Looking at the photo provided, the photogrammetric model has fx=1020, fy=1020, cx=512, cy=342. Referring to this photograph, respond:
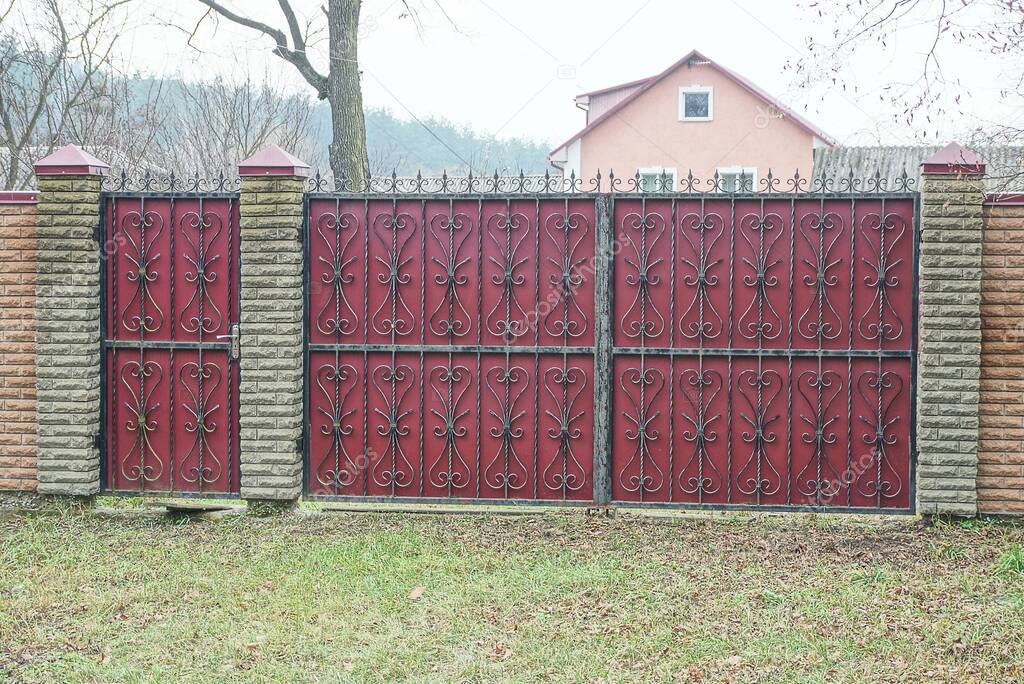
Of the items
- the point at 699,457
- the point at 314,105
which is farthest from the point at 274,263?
the point at 314,105

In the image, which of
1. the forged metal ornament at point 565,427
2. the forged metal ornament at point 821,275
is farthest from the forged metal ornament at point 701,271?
the forged metal ornament at point 565,427

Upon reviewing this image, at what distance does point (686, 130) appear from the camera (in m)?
29.2

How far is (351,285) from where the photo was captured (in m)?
6.72

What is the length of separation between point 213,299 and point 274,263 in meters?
0.52

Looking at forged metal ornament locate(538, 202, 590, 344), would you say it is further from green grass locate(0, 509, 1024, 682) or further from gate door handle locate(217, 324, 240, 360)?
gate door handle locate(217, 324, 240, 360)

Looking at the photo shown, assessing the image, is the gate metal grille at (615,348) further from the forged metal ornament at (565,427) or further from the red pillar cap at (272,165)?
the red pillar cap at (272,165)

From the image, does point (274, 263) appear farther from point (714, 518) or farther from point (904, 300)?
point (904, 300)

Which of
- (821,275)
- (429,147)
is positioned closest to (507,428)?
(821,275)

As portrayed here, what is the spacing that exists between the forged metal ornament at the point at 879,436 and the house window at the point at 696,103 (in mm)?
23777

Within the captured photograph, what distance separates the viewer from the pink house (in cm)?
2847

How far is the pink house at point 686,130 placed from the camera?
2847cm

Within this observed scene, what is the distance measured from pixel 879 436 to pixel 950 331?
78 centimetres

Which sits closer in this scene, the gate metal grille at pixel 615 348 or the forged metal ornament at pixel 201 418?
the gate metal grille at pixel 615 348

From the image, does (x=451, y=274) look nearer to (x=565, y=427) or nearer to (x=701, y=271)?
(x=565, y=427)
